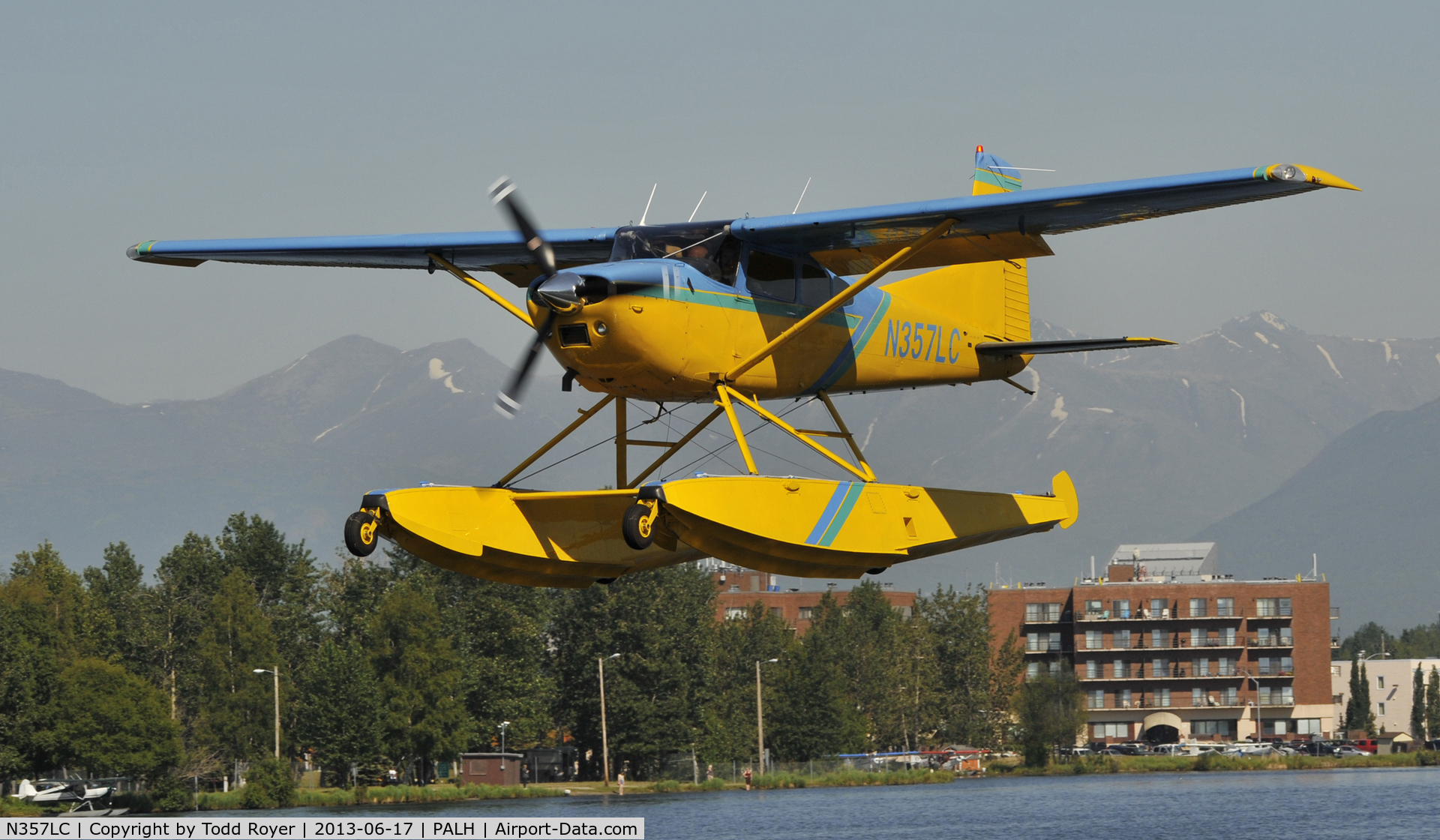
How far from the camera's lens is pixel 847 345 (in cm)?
→ 1973

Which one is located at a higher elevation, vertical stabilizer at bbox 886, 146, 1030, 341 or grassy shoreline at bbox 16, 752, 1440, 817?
vertical stabilizer at bbox 886, 146, 1030, 341

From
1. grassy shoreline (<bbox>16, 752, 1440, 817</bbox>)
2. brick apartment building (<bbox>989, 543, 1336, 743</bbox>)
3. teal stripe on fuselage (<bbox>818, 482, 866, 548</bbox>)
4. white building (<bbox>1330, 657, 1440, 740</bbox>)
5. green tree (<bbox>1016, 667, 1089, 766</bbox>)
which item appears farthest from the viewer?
white building (<bbox>1330, 657, 1440, 740</bbox>)

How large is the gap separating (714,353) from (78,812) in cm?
4868

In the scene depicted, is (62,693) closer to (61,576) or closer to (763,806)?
(61,576)

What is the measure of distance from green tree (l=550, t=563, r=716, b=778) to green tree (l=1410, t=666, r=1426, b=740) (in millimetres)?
70138

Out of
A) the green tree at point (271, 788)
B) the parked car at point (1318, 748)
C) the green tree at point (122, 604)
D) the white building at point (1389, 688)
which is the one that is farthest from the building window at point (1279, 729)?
the green tree at point (122, 604)

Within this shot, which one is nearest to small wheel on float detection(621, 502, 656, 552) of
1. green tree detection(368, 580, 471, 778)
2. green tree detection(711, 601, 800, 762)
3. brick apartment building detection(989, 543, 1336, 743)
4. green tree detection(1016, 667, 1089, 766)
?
green tree detection(368, 580, 471, 778)

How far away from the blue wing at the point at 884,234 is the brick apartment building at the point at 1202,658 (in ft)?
329

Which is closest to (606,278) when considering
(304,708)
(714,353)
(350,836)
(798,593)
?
(714,353)

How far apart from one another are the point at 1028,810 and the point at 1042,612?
180 ft

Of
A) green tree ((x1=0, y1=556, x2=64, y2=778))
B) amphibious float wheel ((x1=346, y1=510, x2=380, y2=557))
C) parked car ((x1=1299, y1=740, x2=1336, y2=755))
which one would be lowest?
parked car ((x1=1299, y1=740, x2=1336, y2=755))

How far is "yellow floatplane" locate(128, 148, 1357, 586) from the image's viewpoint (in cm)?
1630
